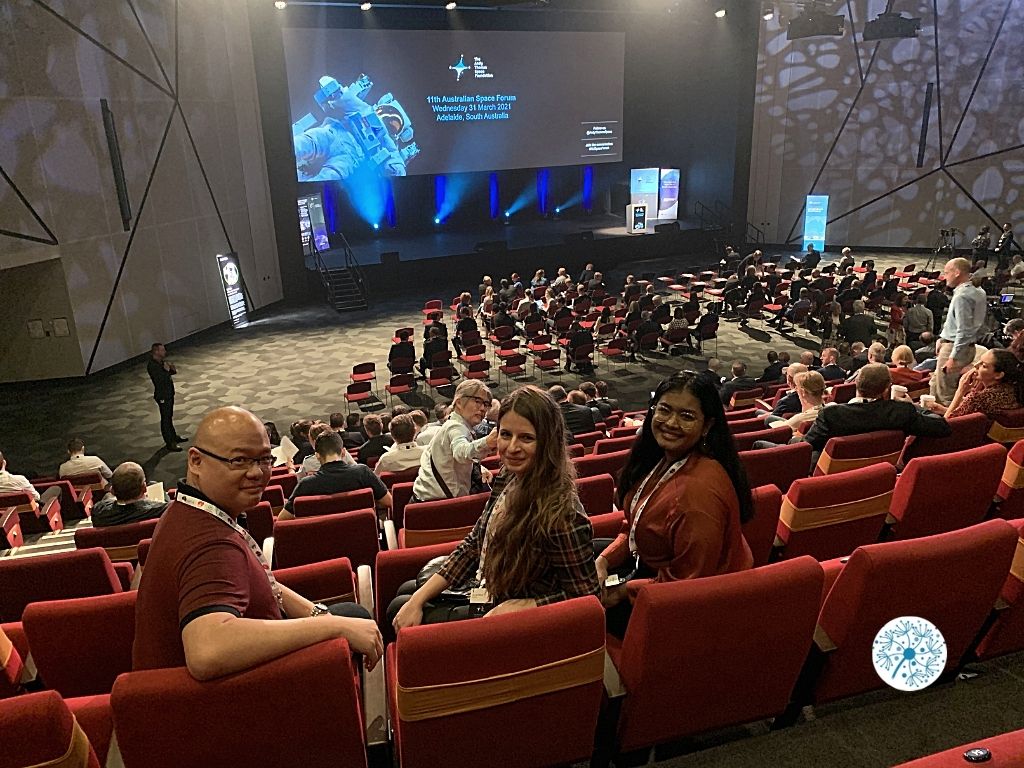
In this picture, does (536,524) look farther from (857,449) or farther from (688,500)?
(857,449)

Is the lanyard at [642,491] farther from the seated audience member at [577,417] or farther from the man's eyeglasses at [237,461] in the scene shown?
the seated audience member at [577,417]

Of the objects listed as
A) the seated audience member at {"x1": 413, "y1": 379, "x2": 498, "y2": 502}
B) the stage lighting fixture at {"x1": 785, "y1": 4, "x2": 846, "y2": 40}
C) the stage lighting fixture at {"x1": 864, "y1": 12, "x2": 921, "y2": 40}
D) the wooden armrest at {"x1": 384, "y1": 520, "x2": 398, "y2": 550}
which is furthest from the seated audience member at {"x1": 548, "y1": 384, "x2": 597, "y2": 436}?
the stage lighting fixture at {"x1": 864, "y1": 12, "x2": 921, "y2": 40}

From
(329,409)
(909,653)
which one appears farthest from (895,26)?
(909,653)

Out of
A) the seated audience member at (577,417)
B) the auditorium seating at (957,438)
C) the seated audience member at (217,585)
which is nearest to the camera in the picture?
the seated audience member at (217,585)

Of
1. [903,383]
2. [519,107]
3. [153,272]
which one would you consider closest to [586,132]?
[519,107]

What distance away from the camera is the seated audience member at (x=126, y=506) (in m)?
4.46

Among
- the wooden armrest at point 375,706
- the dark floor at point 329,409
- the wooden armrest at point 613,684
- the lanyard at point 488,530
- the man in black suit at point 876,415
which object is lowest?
the dark floor at point 329,409

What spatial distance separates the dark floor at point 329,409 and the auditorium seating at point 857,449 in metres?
1.64

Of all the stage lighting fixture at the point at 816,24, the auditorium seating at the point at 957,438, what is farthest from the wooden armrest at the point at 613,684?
the stage lighting fixture at the point at 816,24

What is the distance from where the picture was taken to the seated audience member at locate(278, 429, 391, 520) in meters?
4.34

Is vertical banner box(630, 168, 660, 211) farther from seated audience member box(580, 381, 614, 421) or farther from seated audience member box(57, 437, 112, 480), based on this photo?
seated audience member box(57, 437, 112, 480)

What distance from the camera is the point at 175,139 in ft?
43.8

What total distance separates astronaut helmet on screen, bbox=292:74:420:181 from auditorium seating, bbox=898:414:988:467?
1619 centimetres

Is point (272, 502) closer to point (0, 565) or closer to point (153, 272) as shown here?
point (0, 565)
